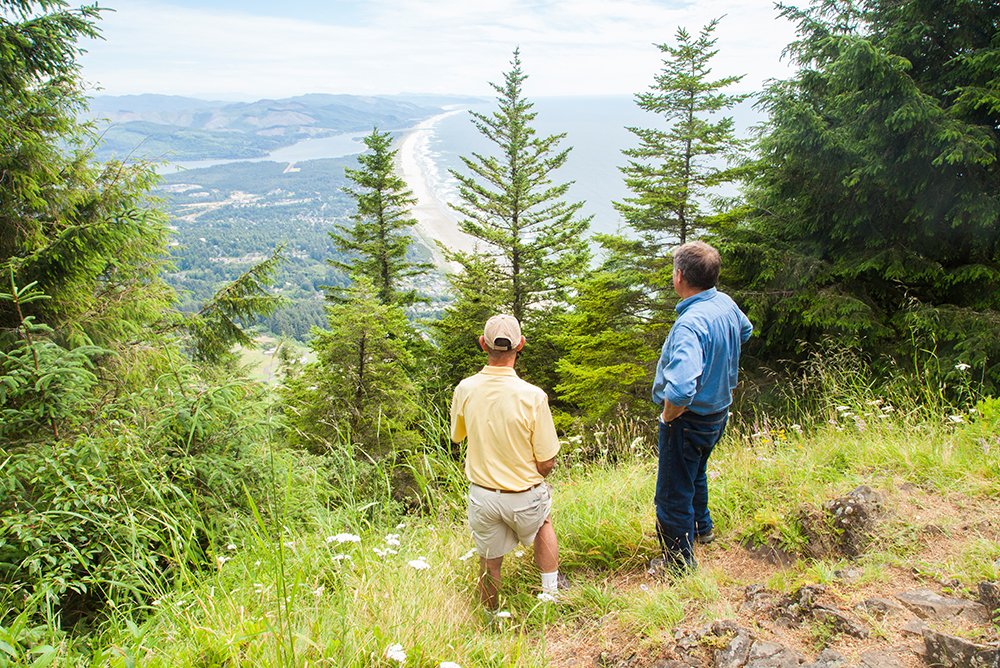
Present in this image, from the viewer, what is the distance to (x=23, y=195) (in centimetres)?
685

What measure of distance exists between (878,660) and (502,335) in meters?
1.97

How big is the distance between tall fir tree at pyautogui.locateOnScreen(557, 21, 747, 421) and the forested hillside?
87 mm

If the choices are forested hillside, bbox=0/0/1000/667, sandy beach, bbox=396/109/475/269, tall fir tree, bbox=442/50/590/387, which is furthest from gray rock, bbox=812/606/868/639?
sandy beach, bbox=396/109/475/269

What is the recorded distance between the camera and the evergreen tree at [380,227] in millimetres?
21891

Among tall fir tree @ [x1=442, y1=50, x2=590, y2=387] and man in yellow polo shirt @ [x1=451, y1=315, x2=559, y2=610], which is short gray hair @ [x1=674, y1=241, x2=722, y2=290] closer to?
man in yellow polo shirt @ [x1=451, y1=315, x2=559, y2=610]

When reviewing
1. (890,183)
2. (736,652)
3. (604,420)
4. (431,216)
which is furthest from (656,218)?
(431,216)

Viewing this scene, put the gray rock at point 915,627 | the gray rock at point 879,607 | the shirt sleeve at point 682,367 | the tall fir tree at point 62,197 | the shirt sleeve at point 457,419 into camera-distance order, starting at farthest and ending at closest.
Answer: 1. the tall fir tree at point 62,197
2. the shirt sleeve at point 457,419
3. the shirt sleeve at point 682,367
4. the gray rock at point 879,607
5. the gray rock at point 915,627

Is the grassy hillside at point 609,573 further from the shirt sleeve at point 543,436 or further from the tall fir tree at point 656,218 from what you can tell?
the tall fir tree at point 656,218

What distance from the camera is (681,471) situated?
114 inches

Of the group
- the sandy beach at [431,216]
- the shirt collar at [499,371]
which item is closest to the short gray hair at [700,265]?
the shirt collar at [499,371]

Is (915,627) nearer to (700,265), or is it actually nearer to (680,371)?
(680,371)

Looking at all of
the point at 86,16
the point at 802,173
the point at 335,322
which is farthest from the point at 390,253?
the point at 802,173

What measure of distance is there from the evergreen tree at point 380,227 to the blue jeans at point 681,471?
19422 millimetres

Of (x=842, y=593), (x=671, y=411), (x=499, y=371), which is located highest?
(x=499, y=371)
